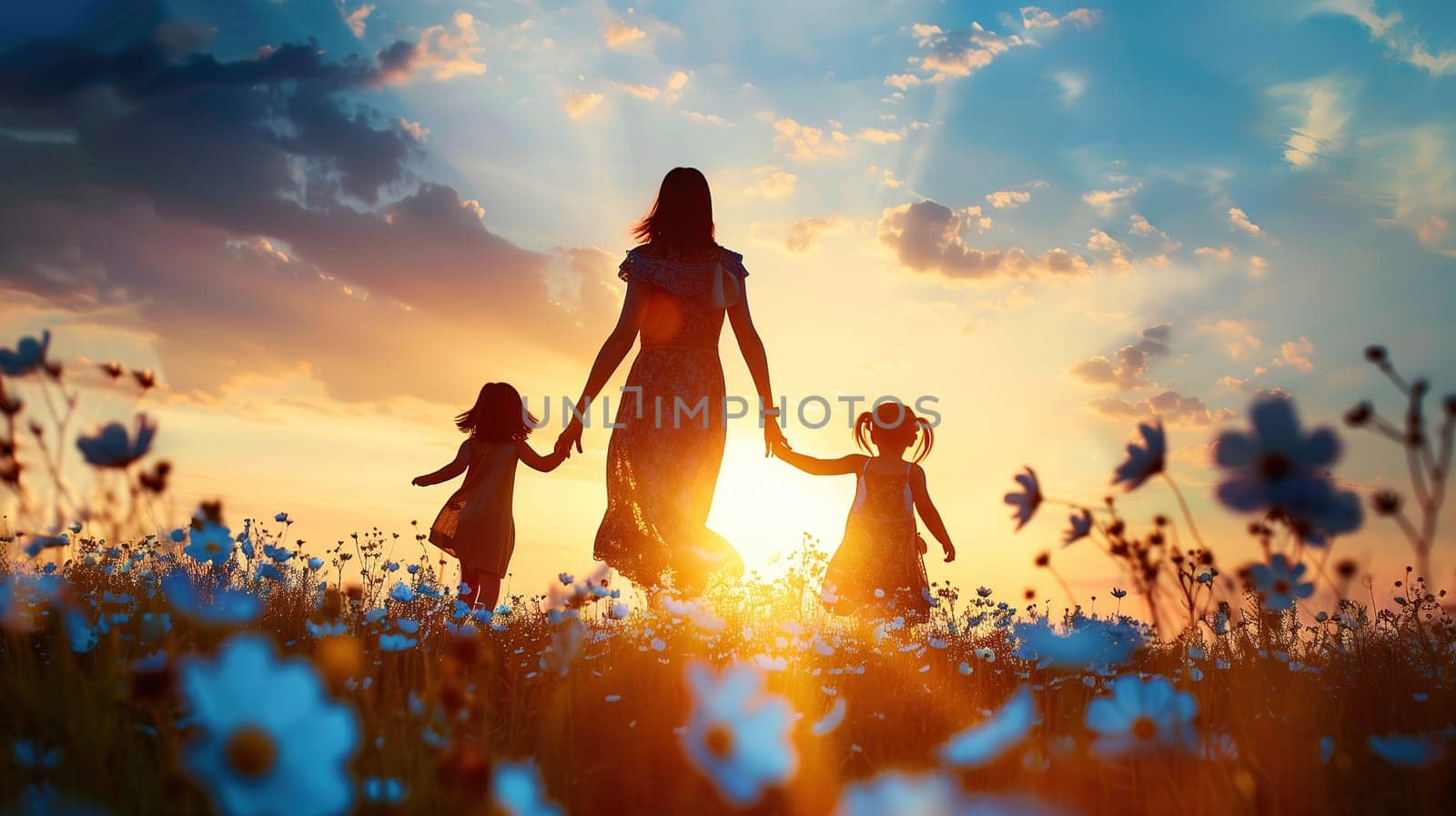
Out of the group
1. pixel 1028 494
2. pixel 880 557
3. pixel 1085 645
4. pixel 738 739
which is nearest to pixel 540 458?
pixel 880 557

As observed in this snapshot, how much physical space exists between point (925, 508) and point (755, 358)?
1736 mm

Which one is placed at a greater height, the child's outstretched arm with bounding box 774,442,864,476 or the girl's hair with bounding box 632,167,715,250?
the girl's hair with bounding box 632,167,715,250

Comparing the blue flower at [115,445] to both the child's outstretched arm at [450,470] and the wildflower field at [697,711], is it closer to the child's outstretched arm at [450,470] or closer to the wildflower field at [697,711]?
the wildflower field at [697,711]

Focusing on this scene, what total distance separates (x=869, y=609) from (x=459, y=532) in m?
3.04

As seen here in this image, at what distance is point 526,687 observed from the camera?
298 cm

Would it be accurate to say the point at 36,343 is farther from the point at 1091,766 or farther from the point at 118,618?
the point at 1091,766

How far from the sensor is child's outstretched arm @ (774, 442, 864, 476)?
5688 millimetres

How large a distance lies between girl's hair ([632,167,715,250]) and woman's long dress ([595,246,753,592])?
95mm

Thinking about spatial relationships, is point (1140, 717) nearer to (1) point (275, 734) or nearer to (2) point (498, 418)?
(1) point (275, 734)

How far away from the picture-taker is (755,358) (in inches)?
223

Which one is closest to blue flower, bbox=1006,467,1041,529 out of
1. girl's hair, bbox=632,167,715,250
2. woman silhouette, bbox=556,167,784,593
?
woman silhouette, bbox=556,167,784,593

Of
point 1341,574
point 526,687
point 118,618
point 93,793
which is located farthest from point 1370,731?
point 118,618

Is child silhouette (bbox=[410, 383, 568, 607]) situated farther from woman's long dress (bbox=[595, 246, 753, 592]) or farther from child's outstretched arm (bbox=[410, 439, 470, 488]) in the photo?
woman's long dress (bbox=[595, 246, 753, 592])

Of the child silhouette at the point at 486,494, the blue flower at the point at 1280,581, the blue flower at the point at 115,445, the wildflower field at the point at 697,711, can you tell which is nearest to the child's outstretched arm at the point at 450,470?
the child silhouette at the point at 486,494
